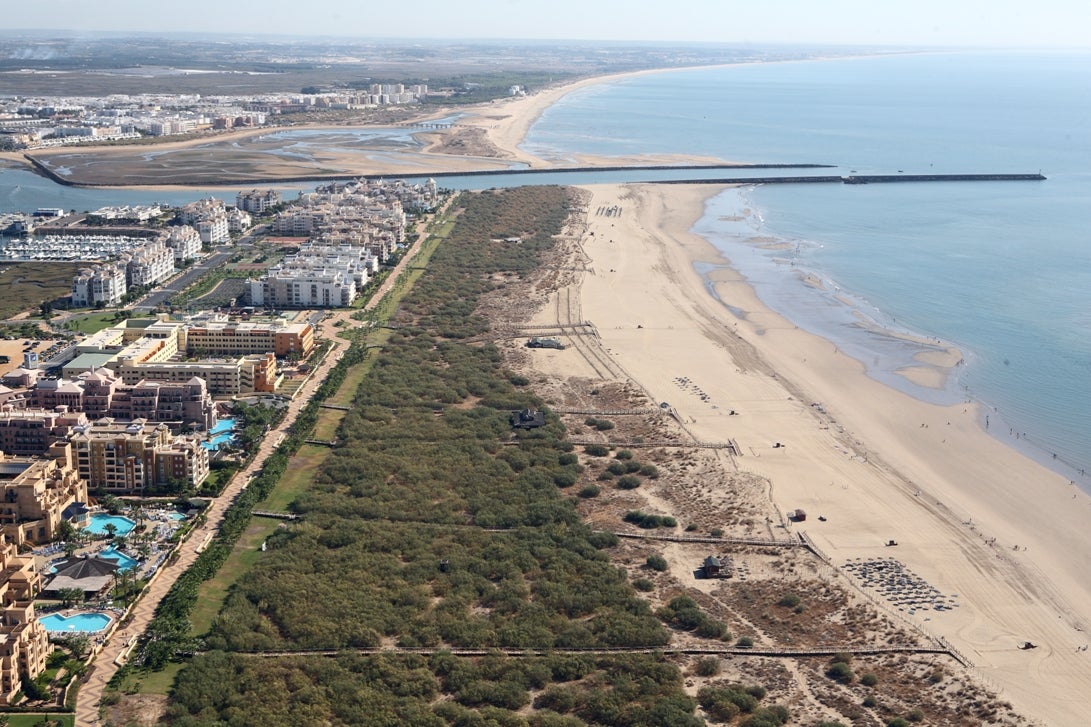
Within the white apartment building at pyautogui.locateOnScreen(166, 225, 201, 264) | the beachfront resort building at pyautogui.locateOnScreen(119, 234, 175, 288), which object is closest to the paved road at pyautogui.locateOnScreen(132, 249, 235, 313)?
the beachfront resort building at pyautogui.locateOnScreen(119, 234, 175, 288)

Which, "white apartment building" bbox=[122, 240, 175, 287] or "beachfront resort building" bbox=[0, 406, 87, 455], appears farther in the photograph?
"white apartment building" bbox=[122, 240, 175, 287]

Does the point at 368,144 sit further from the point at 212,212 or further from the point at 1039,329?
the point at 1039,329

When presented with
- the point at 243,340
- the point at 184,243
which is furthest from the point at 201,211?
the point at 243,340

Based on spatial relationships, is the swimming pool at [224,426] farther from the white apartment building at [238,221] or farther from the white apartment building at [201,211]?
the white apartment building at [238,221]

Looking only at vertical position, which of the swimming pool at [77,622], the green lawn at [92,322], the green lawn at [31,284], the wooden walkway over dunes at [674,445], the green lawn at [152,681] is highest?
the green lawn at [31,284]

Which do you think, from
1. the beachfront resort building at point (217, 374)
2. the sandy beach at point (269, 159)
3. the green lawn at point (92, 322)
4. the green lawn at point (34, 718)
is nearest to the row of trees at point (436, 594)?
the green lawn at point (34, 718)

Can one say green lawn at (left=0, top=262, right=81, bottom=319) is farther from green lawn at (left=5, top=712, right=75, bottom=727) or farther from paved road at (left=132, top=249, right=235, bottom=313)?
green lawn at (left=5, top=712, right=75, bottom=727)

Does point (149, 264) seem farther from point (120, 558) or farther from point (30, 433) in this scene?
point (120, 558)

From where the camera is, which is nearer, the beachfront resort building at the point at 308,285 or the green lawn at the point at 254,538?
the green lawn at the point at 254,538
